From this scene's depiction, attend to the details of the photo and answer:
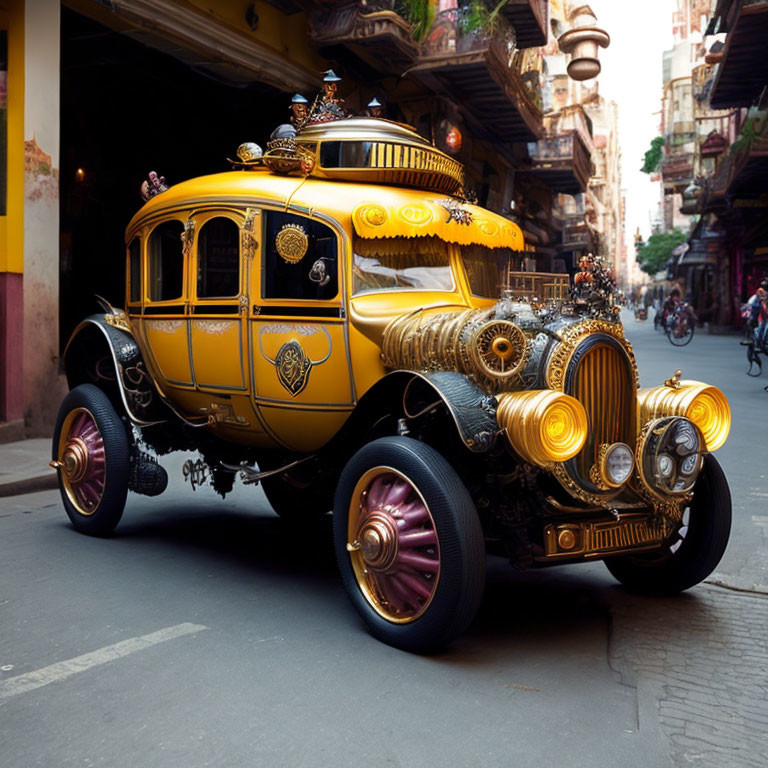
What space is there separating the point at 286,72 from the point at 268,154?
9.08 metres

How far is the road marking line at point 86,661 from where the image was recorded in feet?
11.2

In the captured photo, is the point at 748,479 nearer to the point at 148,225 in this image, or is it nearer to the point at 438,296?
the point at 438,296

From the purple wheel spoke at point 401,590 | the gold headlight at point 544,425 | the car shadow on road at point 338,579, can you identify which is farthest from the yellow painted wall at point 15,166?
the gold headlight at point 544,425

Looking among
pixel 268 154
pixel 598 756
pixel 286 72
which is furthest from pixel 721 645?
pixel 286 72

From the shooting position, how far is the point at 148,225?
5.76m

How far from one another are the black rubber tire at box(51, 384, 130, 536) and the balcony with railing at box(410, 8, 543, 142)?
11662mm

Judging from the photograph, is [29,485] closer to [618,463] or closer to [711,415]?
[618,463]

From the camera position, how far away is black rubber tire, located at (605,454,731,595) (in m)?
4.32

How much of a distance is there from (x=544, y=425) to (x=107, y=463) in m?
3.09

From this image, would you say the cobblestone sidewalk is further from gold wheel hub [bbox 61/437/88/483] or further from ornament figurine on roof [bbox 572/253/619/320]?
gold wheel hub [bbox 61/437/88/483]

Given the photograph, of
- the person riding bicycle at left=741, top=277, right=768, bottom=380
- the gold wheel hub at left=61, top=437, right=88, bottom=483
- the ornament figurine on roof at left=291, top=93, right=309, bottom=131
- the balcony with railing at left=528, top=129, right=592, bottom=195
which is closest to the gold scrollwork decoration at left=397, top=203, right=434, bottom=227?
the ornament figurine on roof at left=291, top=93, right=309, bottom=131

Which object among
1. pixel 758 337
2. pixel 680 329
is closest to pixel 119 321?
pixel 758 337

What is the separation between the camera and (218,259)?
512cm

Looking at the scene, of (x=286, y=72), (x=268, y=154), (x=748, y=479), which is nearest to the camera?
(x=268, y=154)
